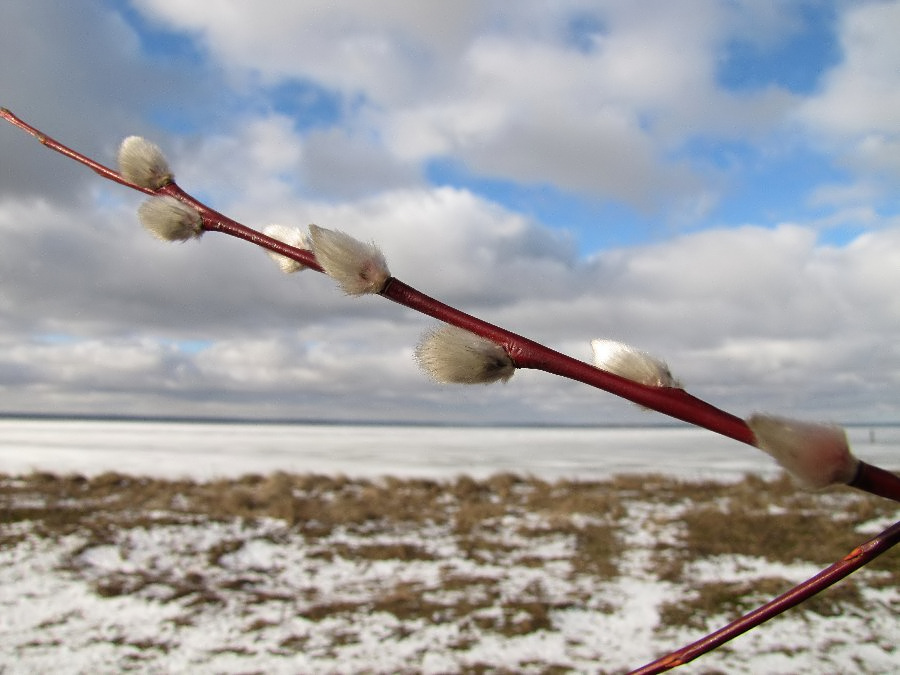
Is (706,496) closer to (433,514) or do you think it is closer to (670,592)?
(433,514)

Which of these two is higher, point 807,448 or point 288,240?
point 288,240

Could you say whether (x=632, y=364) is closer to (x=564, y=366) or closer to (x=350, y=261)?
(x=564, y=366)

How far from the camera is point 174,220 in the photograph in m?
0.66

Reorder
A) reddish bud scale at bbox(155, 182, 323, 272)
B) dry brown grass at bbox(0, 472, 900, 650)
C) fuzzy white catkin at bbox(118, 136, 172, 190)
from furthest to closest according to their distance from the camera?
dry brown grass at bbox(0, 472, 900, 650) < fuzzy white catkin at bbox(118, 136, 172, 190) < reddish bud scale at bbox(155, 182, 323, 272)

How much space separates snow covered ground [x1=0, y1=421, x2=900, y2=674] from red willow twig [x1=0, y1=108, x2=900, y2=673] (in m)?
5.08

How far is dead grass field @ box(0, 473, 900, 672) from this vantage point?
21.0 feet

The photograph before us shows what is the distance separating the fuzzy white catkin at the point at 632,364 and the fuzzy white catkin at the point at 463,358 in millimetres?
82

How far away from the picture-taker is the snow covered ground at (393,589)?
527cm

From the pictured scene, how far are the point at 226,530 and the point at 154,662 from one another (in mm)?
4080

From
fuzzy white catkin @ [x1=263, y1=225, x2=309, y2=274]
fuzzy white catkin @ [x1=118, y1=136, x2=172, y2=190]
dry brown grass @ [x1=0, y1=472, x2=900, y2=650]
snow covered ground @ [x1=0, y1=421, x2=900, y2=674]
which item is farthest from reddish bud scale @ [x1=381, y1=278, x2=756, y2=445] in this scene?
dry brown grass @ [x1=0, y1=472, x2=900, y2=650]

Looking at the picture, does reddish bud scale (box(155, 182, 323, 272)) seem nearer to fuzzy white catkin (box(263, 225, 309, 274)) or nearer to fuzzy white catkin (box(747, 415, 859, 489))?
fuzzy white catkin (box(263, 225, 309, 274))

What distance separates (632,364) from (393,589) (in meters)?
6.87

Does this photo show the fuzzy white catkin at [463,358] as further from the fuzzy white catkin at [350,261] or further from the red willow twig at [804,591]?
the red willow twig at [804,591]

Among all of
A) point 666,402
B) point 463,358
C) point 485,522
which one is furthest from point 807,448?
point 485,522
